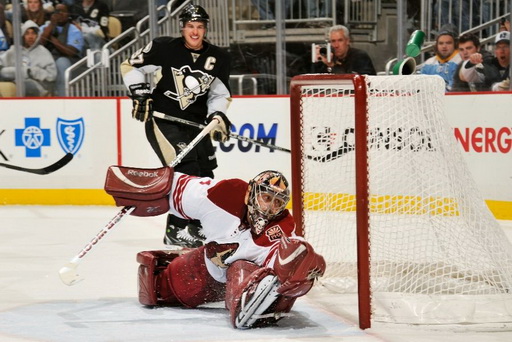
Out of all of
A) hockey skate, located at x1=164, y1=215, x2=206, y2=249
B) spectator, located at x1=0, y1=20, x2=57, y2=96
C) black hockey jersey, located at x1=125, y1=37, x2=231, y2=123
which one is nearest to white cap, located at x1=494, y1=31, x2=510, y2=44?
black hockey jersey, located at x1=125, y1=37, x2=231, y2=123

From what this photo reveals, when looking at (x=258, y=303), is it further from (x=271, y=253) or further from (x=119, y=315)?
(x=119, y=315)

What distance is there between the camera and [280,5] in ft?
22.5

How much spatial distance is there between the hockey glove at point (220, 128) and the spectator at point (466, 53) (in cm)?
217

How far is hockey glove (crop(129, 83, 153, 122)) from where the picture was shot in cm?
469

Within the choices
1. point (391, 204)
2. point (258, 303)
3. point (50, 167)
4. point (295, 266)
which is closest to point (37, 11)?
point (50, 167)

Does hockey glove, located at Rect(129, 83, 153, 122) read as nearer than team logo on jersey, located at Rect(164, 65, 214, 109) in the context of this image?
Yes

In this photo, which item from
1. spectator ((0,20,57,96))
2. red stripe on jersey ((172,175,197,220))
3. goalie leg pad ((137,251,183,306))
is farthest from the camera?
spectator ((0,20,57,96))

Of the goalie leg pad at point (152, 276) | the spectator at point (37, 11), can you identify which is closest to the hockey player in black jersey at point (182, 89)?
the goalie leg pad at point (152, 276)

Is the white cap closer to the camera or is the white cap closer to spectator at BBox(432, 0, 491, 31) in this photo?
spectator at BBox(432, 0, 491, 31)

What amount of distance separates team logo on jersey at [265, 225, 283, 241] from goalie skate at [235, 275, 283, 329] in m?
0.24

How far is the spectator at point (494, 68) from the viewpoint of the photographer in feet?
20.4

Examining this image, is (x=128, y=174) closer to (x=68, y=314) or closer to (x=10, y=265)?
(x=68, y=314)

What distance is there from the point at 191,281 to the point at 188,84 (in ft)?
5.34

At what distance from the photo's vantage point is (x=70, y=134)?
22.2ft
